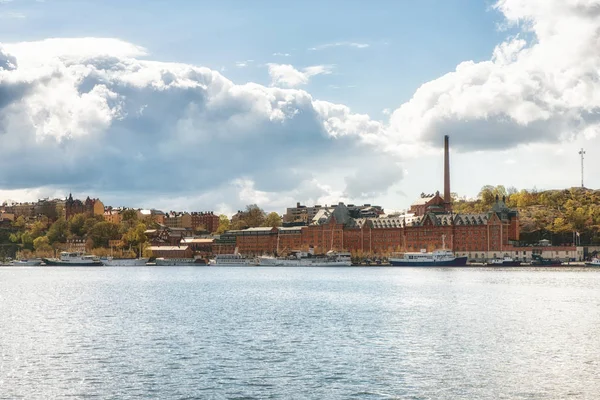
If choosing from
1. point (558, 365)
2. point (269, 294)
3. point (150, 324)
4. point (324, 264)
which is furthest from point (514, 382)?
point (324, 264)

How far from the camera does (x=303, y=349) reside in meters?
40.1

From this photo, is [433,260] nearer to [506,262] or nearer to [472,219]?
[506,262]

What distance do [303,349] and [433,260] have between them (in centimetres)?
14036

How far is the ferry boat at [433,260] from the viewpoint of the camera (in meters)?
177

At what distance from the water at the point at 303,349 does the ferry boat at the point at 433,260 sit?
10689cm

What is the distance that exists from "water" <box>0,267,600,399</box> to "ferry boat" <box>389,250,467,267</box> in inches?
4208

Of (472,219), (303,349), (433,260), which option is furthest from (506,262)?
(303,349)

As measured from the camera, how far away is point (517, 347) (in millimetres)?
41125

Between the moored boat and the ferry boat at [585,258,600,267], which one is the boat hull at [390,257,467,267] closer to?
the moored boat

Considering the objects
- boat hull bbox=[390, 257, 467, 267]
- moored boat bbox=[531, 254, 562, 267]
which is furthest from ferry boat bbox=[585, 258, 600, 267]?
boat hull bbox=[390, 257, 467, 267]

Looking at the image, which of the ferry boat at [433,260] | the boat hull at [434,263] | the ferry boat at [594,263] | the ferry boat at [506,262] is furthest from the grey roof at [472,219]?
the ferry boat at [594,263]

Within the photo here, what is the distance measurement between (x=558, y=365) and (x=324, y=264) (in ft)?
527

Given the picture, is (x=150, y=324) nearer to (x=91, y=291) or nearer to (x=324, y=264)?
(x=91, y=291)

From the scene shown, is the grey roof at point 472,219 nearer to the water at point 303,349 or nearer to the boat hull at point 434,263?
the boat hull at point 434,263
